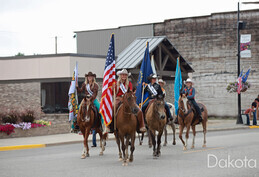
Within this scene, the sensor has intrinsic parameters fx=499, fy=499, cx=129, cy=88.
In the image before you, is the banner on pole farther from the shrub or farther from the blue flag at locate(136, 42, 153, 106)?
the blue flag at locate(136, 42, 153, 106)

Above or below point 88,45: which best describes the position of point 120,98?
below

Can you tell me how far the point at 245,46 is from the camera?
1432 inches

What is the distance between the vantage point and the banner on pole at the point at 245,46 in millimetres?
36031

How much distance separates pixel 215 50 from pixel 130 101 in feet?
116

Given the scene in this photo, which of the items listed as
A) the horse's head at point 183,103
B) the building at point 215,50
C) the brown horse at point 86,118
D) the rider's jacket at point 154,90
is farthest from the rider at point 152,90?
the building at point 215,50

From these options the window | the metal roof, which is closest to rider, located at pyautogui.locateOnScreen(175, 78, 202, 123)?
the metal roof

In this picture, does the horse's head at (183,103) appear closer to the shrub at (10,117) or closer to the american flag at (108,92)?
the american flag at (108,92)

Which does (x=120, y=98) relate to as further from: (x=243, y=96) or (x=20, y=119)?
(x=243, y=96)

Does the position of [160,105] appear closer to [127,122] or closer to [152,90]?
[152,90]

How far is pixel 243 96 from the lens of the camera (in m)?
46.6

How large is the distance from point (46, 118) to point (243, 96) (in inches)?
877

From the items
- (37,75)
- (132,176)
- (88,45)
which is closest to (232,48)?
(88,45)

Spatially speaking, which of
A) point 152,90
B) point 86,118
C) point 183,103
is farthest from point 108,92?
point 183,103

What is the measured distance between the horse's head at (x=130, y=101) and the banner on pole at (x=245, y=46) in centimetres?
2371
